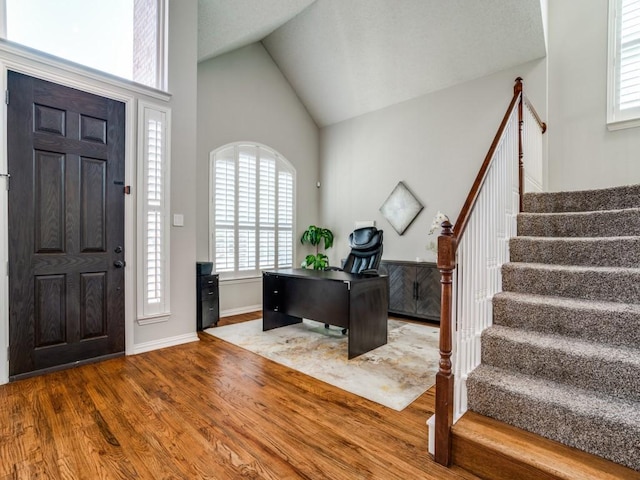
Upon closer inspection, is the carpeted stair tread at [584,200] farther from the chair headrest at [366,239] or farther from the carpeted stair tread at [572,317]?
the chair headrest at [366,239]

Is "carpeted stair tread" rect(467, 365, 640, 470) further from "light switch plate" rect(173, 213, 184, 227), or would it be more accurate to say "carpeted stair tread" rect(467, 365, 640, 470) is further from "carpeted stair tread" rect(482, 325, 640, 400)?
"light switch plate" rect(173, 213, 184, 227)

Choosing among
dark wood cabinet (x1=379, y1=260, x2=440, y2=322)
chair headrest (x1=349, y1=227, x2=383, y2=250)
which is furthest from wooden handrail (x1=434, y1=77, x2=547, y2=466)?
dark wood cabinet (x1=379, y1=260, x2=440, y2=322)

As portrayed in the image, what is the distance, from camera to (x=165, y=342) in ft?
11.4

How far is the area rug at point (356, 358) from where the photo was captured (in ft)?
8.25

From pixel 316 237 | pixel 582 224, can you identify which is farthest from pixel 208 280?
pixel 582 224

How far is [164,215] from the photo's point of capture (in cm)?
344

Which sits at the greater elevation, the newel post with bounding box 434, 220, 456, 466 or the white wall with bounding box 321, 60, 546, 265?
the white wall with bounding box 321, 60, 546, 265

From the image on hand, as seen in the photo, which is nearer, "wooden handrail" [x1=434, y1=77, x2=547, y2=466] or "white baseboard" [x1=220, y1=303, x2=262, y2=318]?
"wooden handrail" [x1=434, y1=77, x2=547, y2=466]

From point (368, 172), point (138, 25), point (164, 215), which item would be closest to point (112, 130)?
point (164, 215)

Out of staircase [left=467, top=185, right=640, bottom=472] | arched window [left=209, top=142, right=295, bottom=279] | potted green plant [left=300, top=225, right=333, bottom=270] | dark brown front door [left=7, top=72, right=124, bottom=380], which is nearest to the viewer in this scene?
staircase [left=467, top=185, right=640, bottom=472]

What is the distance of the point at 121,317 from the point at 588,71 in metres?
5.75

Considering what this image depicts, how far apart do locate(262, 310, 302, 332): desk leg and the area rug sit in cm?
8

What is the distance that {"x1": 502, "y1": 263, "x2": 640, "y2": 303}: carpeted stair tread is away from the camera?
1.91 metres

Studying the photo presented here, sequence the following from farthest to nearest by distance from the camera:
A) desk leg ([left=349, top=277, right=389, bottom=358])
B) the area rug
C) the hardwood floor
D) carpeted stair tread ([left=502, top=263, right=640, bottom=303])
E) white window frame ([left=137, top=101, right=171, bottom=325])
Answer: white window frame ([left=137, top=101, right=171, bottom=325]) < desk leg ([left=349, top=277, right=389, bottom=358]) < the area rug < carpeted stair tread ([left=502, top=263, right=640, bottom=303]) < the hardwood floor
